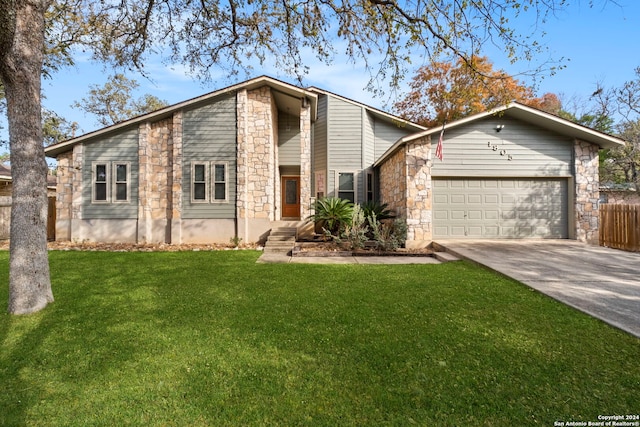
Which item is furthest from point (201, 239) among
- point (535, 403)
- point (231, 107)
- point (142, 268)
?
point (535, 403)

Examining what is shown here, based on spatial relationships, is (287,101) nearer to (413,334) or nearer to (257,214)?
(257,214)

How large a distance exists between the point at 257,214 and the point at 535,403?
9906 millimetres

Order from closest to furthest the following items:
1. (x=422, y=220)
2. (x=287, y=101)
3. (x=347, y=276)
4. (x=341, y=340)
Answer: (x=341, y=340)
(x=347, y=276)
(x=422, y=220)
(x=287, y=101)

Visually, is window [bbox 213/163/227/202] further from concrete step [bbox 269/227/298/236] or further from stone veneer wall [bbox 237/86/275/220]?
concrete step [bbox 269/227/298/236]

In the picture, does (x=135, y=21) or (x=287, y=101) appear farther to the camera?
(x=287, y=101)

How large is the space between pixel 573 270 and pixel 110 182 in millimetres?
14748

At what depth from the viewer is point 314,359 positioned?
8.46ft

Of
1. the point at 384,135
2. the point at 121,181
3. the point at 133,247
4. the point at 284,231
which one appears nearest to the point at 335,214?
the point at 284,231

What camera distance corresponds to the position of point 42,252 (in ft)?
12.7

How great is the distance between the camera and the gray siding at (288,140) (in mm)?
13508

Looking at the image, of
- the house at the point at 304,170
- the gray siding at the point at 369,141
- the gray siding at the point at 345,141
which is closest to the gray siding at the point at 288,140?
the house at the point at 304,170

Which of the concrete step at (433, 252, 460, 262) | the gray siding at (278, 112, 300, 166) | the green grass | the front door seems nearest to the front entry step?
the front door

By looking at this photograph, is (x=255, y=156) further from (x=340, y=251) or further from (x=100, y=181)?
(x=100, y=181)

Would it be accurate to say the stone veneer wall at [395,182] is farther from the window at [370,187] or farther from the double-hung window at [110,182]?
the double-hung window at [110,182]
